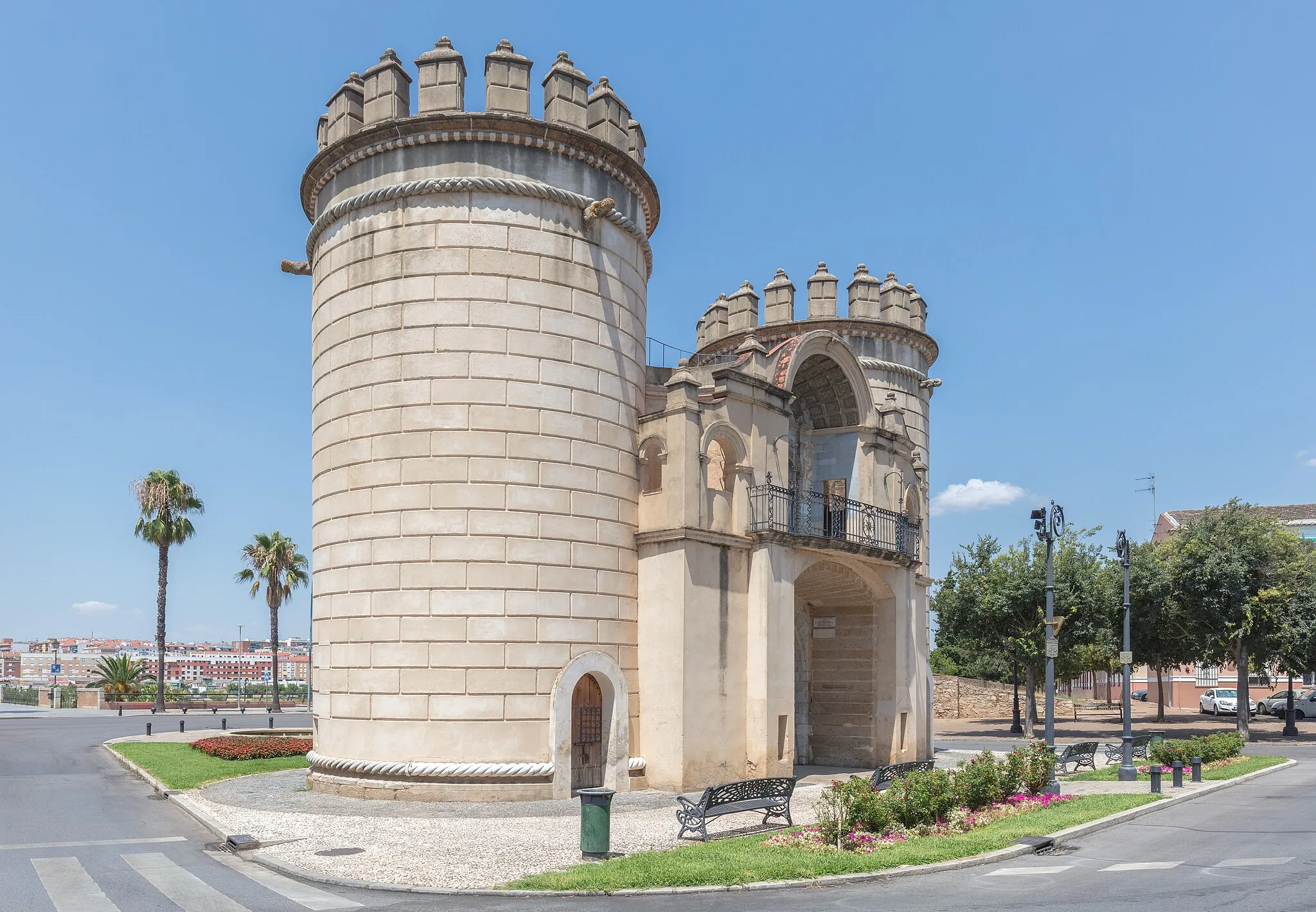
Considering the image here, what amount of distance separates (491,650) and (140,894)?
8420 millimetres

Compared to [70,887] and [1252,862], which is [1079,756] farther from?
[70,887]

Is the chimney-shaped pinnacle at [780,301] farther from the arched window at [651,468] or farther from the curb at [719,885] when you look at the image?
the curb at [719,885]

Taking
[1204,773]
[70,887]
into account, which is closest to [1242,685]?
[1204,773]

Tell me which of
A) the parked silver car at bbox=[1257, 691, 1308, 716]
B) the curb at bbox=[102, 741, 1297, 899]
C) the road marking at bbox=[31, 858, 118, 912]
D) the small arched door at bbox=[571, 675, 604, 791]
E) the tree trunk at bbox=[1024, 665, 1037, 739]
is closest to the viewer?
the road marking at bbox=[31, 858, 118, 912]

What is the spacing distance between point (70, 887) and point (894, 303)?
27.9m

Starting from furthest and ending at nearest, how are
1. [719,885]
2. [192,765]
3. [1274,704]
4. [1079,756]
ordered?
[1274,704]
[192,765]
[1079,756]
[719,885]

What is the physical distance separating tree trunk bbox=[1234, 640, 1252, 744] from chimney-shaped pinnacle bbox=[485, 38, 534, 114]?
33.2 meters

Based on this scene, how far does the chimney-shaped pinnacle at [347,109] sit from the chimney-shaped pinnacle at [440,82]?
5.28ft

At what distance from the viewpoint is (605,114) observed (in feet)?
74.9

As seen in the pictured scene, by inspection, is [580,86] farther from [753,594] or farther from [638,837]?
[638,837]

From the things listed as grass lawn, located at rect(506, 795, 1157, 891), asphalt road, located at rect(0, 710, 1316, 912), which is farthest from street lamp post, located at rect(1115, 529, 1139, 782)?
grass lawn, located at rect(506, 795, 1157, 891)

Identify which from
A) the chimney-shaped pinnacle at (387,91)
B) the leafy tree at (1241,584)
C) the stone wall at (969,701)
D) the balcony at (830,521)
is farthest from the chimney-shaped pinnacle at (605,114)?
the stone wall at (969,701)

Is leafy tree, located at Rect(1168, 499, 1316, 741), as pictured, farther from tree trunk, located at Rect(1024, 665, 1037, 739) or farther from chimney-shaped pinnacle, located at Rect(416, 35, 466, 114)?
chimney-shaped pinnacle, located at Rect(416, 35, 466, 114)

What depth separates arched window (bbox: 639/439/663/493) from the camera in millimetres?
23703
